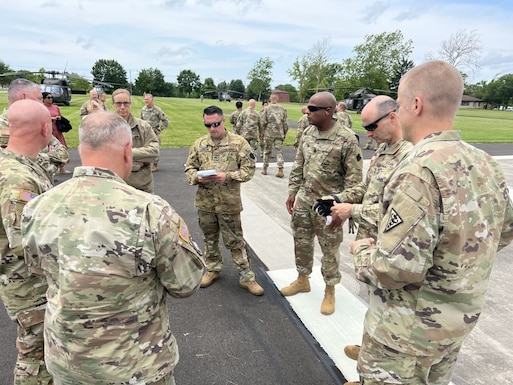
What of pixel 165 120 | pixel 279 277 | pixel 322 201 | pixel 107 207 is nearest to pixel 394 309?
pixel 322 201

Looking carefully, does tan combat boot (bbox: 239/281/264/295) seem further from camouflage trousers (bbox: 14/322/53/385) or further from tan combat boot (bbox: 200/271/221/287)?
camouflage trousers (bbox: 14/322/53/385)

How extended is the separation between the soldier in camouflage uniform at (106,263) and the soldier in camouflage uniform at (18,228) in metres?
Result: 0.49

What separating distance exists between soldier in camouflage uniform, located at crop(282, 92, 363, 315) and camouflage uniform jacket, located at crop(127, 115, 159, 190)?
6.01 ft

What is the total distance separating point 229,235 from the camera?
3818 millimetres

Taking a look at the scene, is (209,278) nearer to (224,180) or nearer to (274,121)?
(224,180)

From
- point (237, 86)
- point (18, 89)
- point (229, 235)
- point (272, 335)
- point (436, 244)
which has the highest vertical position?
point (237, 86)

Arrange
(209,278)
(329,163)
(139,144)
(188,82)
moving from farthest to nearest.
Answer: (188,82), (139,144), (209,278), (329,163)

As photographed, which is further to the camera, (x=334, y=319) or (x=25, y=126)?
(x=334, y=319)

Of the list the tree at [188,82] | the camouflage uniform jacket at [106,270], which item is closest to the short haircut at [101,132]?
the camouflage uniform jacket at [106,270]

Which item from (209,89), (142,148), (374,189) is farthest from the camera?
(209,89)

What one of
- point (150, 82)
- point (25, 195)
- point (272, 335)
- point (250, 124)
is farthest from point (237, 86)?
point (25, 195)

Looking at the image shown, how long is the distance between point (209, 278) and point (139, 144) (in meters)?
1.96

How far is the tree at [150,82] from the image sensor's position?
84.6 m

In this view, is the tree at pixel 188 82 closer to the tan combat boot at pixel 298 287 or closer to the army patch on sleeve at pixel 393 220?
the tan combat boot at pixel 298 287
